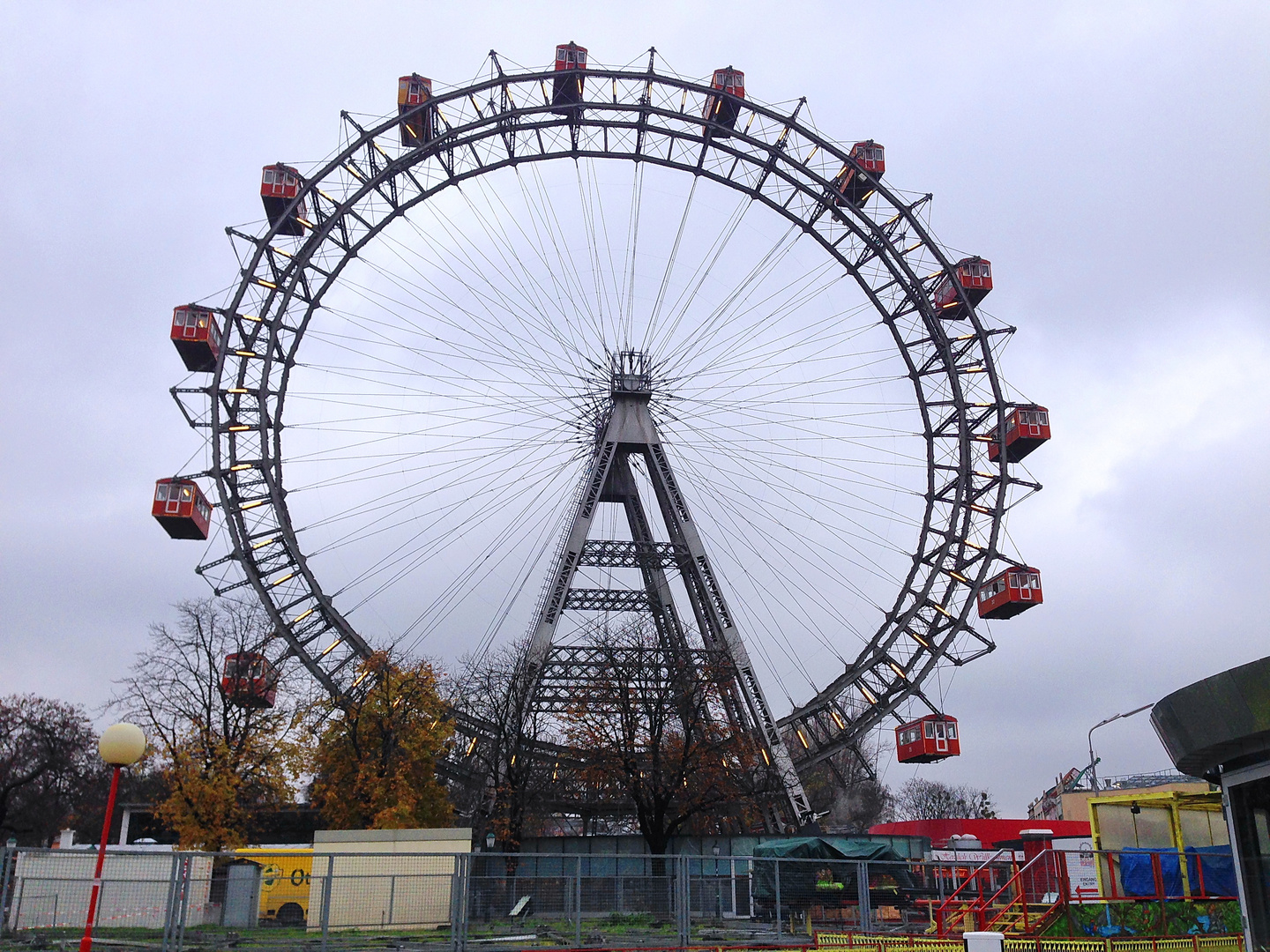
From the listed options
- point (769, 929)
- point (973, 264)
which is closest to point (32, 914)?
point (769, 929)

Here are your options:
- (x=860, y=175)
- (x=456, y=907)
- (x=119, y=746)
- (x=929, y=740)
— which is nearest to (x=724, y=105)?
(x=860, y=175)

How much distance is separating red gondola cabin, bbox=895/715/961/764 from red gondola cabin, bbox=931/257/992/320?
50.7 ft

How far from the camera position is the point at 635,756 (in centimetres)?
3281

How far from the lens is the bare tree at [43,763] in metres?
58.3

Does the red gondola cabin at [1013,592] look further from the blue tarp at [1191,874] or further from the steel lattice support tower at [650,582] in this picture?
the blue tarp at [1191,874]

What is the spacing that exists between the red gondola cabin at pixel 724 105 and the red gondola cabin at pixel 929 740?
22.5 m

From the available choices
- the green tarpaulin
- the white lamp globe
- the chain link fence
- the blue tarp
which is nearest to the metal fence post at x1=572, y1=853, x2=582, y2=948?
the chain link fence

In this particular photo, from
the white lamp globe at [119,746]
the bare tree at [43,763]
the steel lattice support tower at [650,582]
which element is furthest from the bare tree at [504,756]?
the bare tree at [43,763]

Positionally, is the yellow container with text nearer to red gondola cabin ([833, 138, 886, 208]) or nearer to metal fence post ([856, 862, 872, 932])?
metal fence post ([856, 862, 872, 932])

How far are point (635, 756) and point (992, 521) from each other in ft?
54.0

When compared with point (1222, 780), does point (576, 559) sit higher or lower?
higher

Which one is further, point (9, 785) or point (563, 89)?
point (9, 785)

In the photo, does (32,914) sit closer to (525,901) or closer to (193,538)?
(525,901)

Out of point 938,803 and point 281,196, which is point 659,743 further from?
point 938,803
